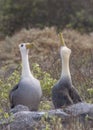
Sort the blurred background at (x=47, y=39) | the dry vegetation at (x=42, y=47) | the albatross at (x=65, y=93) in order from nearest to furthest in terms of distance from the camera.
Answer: the albatross at (x=65, y=93)
the blurred background at (x=47, y=39)
the dry vegetation at (x=42, y=47)

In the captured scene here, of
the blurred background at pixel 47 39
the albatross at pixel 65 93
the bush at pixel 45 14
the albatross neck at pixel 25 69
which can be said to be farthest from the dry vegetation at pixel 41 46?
the albatross at pixel 65 93

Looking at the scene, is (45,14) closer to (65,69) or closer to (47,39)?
(47,39)

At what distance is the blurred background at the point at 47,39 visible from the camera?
12547 millimetres

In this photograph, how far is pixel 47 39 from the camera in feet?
70.7

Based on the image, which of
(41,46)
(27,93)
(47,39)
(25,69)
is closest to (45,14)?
(47,39)

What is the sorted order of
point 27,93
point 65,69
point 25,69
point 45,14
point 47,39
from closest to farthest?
point 65,69, point 27,93, point 25,69, point 47,39, point 45,14

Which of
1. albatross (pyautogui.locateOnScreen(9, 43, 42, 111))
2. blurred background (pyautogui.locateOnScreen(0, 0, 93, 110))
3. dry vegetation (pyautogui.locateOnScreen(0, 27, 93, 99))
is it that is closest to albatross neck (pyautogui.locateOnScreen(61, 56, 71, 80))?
albatross (pyautogui.locateOnScreen(9, 43, 42, 111))

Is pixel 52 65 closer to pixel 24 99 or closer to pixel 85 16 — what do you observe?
pixel 24 99

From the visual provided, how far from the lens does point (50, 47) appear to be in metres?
21.2

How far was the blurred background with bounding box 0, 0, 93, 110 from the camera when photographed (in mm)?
12547

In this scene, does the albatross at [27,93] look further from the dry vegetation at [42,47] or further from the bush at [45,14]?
the bush at [45,14]

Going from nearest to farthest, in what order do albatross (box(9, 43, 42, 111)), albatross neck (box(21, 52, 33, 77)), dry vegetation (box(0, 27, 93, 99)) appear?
albatross (box(9, 43, 42, 111))
albatross neck (box(21, 52, 33, 77))
dry vegetation (box(0, 27, 93, 99))

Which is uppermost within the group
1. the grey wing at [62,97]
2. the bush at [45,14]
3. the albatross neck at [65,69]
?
the bush at [45,14]

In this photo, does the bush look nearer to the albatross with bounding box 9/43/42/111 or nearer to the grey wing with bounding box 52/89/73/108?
the albatross with bounding box 9/43/42/111
